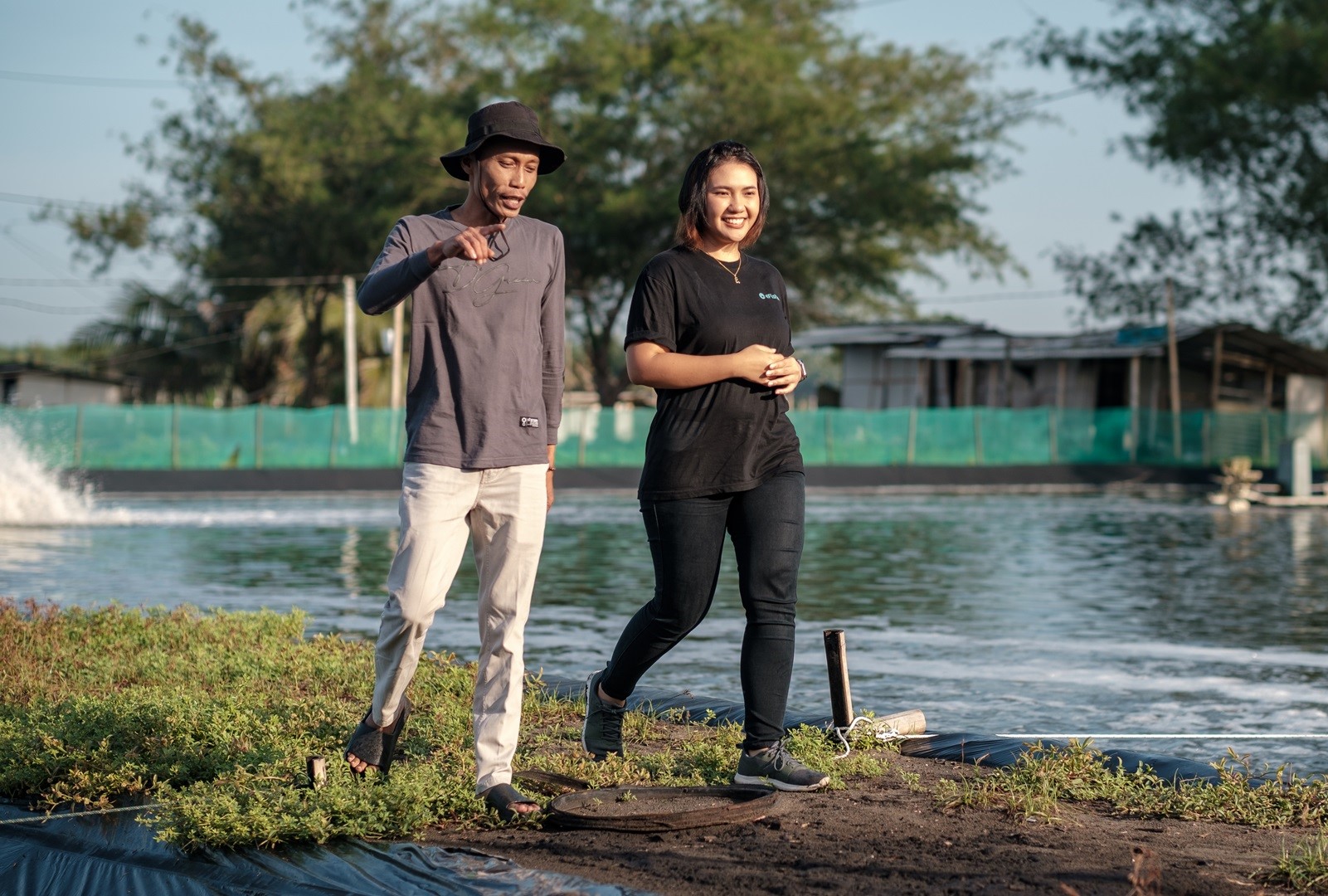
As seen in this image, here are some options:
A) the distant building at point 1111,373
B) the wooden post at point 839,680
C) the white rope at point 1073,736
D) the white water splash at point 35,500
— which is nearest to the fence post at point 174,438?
the white water splash at point 35,500

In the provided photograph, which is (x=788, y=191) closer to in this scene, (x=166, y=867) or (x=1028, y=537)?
(x=1028, y=537)

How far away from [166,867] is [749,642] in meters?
1.83

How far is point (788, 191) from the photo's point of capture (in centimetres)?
4750

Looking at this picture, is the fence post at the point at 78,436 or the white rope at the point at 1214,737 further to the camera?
the fence post at the point at 78,436

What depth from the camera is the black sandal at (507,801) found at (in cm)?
455

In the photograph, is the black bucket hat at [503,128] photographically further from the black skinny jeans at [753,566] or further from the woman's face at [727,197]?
the black skinny jeans at [753,566]

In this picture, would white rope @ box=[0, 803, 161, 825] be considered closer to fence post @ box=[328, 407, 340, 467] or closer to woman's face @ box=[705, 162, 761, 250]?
woman's face @ box=[705, 162, 761, 250]

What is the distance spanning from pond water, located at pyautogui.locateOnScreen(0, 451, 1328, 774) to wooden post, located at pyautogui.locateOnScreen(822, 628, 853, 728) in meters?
1.21

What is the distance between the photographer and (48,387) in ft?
168

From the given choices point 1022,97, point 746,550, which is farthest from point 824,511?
point 1022,97

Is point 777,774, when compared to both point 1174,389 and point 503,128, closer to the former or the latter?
point 503,128

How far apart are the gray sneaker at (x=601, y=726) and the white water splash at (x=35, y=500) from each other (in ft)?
61.6

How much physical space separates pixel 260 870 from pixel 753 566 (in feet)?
5.63

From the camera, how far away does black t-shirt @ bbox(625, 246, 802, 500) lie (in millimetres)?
4996
